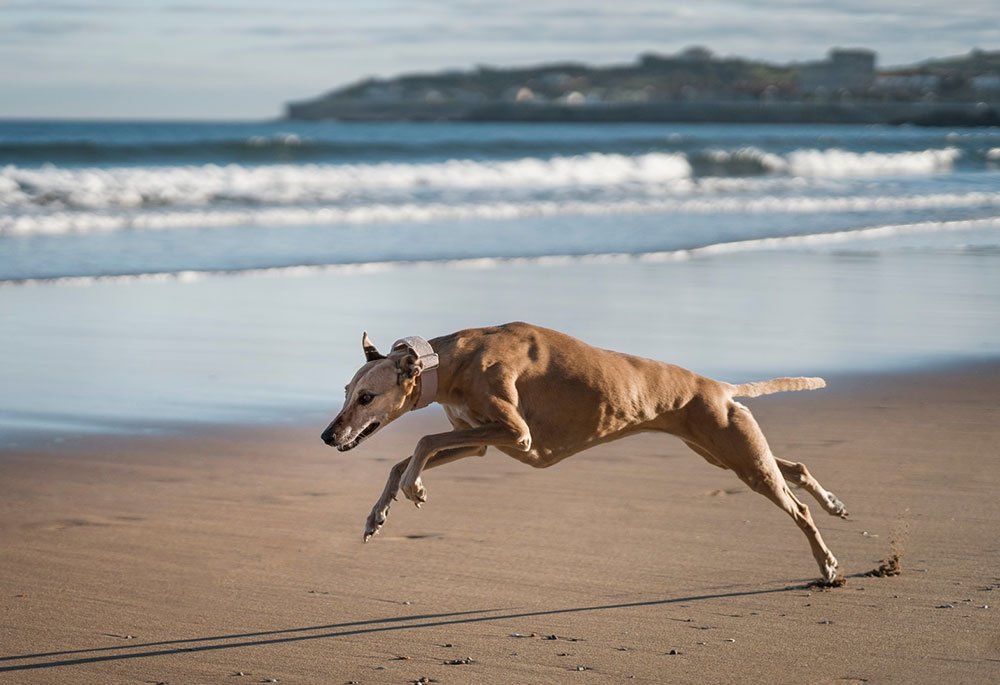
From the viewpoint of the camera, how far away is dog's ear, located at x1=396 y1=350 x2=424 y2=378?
4.55m

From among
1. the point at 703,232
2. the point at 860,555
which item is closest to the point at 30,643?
the point at 860,555

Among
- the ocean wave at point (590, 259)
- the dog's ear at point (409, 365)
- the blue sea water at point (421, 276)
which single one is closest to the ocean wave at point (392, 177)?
the blue sea water at point (421, 276)

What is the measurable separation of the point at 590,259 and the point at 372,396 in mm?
→ 12725

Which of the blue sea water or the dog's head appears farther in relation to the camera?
the blue sea water

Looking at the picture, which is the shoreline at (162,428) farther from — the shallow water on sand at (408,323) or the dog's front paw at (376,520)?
the dog's front paw at (376,520)

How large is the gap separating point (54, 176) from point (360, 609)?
25.3 metres

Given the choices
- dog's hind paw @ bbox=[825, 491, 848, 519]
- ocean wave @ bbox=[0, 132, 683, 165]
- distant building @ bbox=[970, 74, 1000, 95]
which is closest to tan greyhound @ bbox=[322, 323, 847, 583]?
dog's hind paw @ bbox=[825, 491, 848, 519]

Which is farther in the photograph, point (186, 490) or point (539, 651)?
point (186, 490)

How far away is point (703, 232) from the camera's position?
21078 mm

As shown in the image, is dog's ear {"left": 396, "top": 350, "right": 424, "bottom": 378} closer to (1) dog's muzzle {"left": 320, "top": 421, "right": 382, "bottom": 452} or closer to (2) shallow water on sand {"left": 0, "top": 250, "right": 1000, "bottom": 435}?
(1) dog's muzzle {"left": 320, "top": 421, "right": 382, "bottom": 452}

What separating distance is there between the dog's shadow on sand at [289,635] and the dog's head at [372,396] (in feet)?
2.44

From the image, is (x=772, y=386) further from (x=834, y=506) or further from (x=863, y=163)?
(x=863, y=163)

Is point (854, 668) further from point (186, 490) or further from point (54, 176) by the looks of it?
point (54, 176)

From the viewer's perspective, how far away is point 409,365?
15.0 ft
